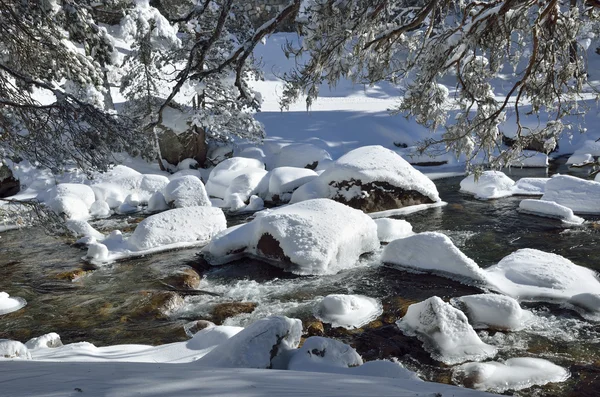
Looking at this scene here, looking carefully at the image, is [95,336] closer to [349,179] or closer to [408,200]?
[349,179]

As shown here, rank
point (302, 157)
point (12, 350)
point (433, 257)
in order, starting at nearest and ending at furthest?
point (12, 350) → point (433, 257) → point (302, 157)

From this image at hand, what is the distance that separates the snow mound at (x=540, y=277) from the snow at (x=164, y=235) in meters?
4.74

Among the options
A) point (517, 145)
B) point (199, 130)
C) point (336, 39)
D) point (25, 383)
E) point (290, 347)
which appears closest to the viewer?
point (25, 383)

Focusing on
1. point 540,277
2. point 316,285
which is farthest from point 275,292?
point 540,277

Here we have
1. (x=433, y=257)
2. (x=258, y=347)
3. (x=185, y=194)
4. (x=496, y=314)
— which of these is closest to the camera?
(x=258, y=347)

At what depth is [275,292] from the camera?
6875 mm

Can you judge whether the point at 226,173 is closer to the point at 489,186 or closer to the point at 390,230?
the point at 390,230

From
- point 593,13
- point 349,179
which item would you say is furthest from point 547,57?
point 349,179

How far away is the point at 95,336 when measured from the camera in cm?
581

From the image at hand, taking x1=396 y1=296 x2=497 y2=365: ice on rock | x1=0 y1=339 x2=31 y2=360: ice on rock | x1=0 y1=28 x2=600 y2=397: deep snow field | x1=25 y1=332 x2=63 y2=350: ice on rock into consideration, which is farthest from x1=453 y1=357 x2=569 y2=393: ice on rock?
x1=25 y1=332 x2=63 y2=350: ice on rock

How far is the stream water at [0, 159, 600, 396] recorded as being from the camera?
5.19 metres

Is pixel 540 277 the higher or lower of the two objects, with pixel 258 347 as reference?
lower

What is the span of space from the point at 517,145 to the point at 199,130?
11.4m

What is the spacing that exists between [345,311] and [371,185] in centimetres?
522
